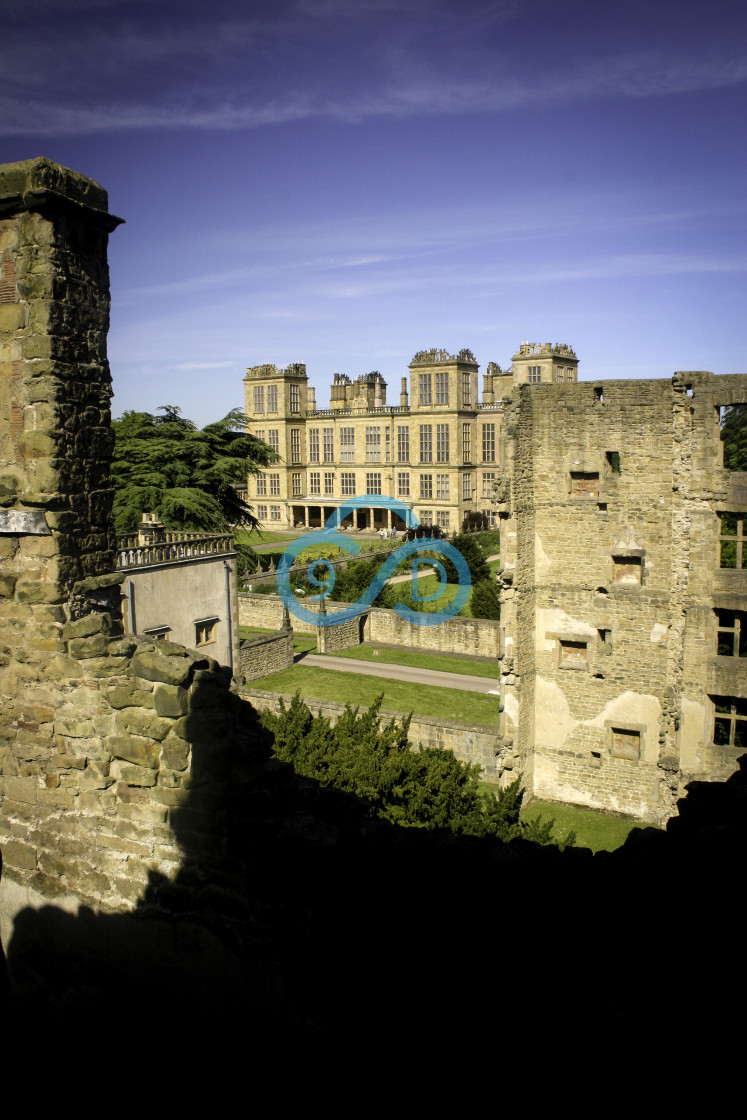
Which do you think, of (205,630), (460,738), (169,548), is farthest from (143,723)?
(205,630)

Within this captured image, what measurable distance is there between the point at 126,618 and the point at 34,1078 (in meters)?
14.4

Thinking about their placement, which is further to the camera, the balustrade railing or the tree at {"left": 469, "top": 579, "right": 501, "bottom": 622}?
the tree at {"left": 469, "top": 579, "right": 501, "bottom": 622}

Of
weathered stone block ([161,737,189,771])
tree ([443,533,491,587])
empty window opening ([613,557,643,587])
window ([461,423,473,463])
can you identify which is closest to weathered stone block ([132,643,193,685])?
weathered stone block ([161,737,189,771])

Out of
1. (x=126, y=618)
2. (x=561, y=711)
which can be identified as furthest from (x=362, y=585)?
(x=561, y=711)

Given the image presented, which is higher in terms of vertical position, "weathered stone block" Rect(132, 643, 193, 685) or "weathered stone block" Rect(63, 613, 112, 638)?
"weathered stone block" Rect(63, 613, 112, 638)

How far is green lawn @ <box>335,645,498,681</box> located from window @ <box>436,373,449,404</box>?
95.5 feet

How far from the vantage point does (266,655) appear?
87.1 ft

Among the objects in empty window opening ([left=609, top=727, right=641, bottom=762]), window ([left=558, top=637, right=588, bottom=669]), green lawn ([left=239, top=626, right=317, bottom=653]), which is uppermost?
window ([left=558, top=637, right=588, bottom=669])

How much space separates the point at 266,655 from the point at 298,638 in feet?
18.0

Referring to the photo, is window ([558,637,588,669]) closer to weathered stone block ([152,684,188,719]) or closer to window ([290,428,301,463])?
weathered stone block ([152,684,188,719])

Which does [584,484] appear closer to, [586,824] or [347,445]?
[586,824]

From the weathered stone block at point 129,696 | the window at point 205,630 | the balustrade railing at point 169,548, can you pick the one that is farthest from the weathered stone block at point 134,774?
the window at point 205,630

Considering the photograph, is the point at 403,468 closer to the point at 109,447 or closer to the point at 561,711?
the point at 561,711

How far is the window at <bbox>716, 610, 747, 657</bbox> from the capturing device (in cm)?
1455
